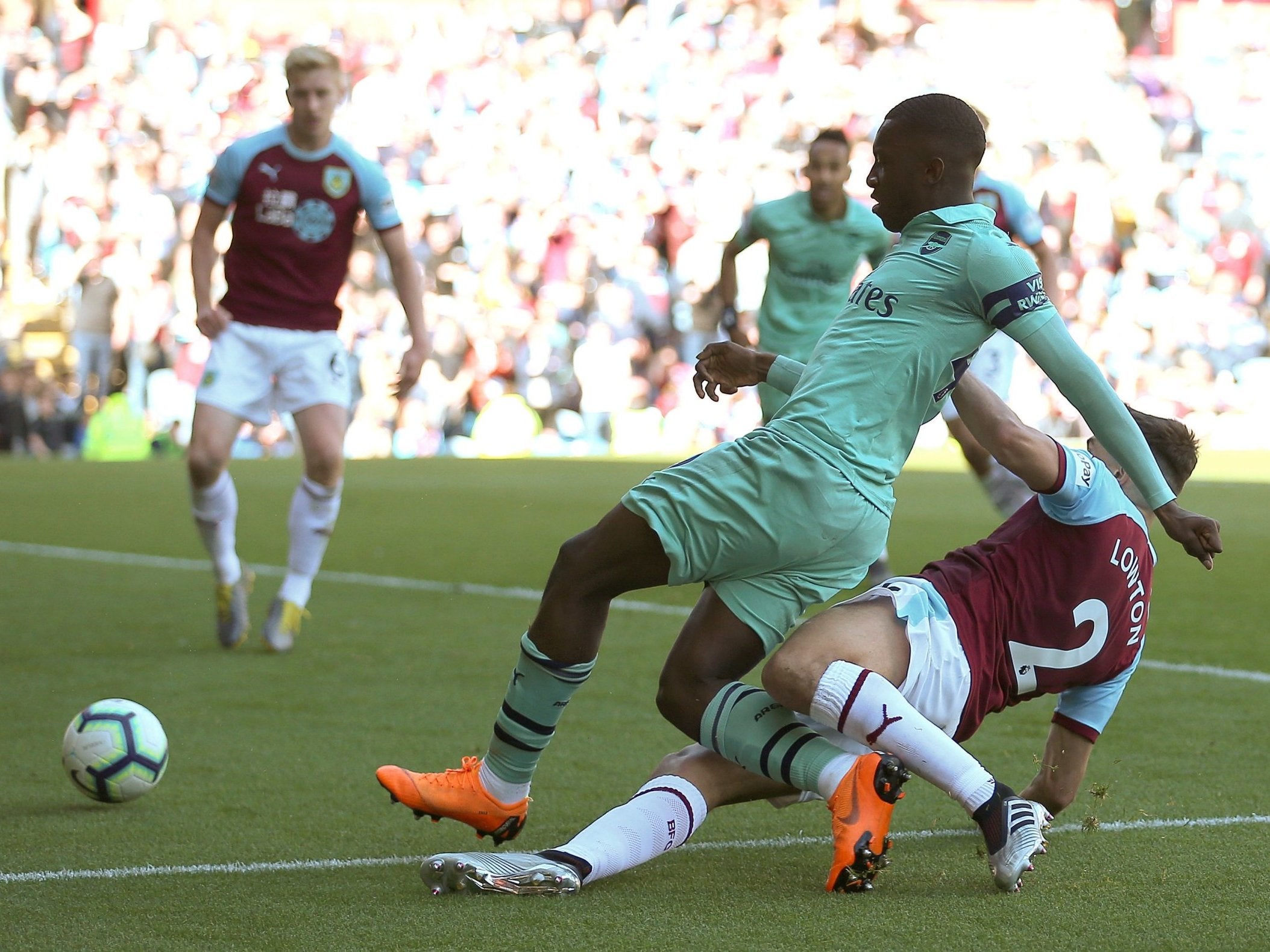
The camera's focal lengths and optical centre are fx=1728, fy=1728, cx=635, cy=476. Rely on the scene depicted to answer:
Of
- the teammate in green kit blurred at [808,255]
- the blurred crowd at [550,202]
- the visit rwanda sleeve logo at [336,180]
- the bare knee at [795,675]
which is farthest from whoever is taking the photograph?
the blurred crowd at [550,202]

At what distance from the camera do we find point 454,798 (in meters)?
3.42

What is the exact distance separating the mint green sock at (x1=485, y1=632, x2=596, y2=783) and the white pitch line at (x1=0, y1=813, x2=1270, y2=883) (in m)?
0.32

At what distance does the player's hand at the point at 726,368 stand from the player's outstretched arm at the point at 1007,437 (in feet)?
1.42

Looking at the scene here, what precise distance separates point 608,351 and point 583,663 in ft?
59.8

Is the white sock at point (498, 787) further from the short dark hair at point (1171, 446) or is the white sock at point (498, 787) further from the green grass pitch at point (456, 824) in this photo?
the short dark hair at point (1171, 446)

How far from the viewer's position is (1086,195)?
23953 mm

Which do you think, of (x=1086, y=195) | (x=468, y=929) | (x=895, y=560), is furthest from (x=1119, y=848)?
(x=1086, y=195)

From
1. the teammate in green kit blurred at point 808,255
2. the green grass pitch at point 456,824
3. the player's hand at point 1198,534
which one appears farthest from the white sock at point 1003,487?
the player's hand at point 1198,534

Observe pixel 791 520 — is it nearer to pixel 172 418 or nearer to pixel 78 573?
pixel 78 573

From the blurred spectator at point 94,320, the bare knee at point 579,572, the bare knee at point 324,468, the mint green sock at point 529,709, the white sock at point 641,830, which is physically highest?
the bare knee at point 579,572

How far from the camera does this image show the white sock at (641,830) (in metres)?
3.21

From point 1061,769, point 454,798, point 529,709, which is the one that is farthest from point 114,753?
point 1061,769

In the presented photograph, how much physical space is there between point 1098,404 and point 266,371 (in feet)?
13.7

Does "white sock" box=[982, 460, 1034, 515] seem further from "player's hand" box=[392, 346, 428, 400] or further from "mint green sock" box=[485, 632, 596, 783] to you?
"mint green sock" box=[485, 632, 596, 783]
